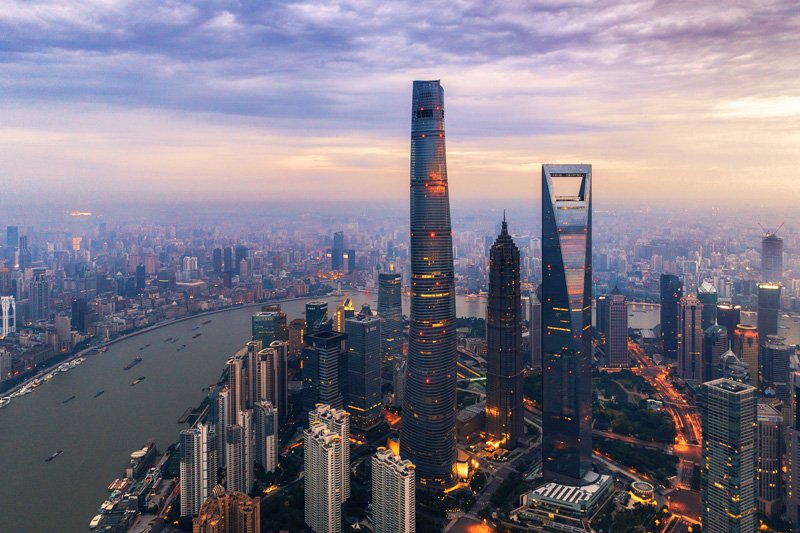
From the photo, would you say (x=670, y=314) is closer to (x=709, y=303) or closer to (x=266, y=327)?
(x=709, y=303)

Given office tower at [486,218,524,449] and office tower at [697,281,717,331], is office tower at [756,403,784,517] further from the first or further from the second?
office tower at [697,281,717,331]

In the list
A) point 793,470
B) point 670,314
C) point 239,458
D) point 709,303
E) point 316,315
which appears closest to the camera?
point 793,470

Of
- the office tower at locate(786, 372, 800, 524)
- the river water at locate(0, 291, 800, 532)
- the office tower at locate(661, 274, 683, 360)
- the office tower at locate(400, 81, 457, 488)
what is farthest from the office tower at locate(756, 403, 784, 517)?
the river water at locate(0, 291, 800, 532)

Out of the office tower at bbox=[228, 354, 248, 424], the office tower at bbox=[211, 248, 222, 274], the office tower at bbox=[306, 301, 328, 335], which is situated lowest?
the office tower at bbox=[228, 354, 248, 424]

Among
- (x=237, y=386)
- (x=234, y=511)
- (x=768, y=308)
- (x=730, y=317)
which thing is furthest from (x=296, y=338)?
(x=768, y=308)

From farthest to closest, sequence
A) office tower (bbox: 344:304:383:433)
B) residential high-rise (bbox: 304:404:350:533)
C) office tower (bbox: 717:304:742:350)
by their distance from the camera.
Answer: office tower (bbox: 717:304:742:350), office tower (bbox: 344:304:383:433), residential high-rise (bbox: 304:404:350:533)

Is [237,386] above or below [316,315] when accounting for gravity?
below

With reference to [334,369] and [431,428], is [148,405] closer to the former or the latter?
[334,369]
